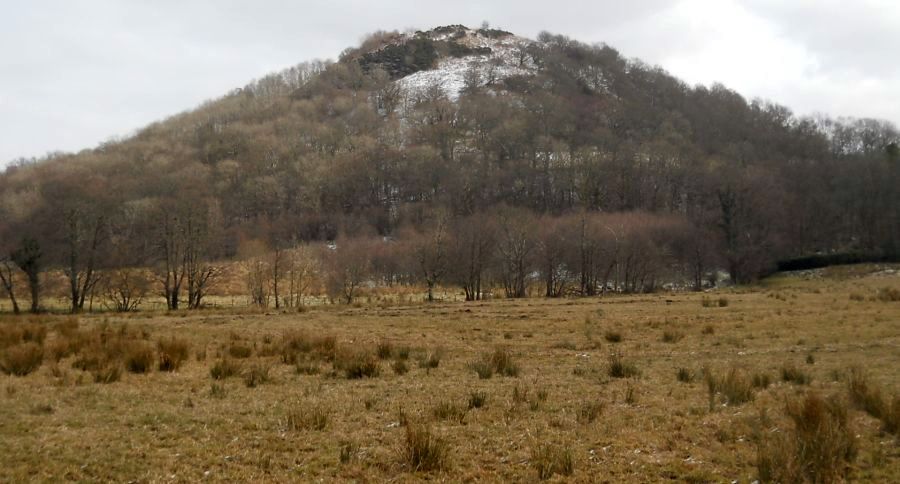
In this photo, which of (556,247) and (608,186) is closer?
(556,247)

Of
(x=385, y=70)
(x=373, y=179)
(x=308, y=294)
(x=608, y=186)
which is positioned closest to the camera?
(x=308, y=294)

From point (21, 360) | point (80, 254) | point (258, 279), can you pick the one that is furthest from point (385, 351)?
point (80, 254)

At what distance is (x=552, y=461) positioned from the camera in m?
7.37

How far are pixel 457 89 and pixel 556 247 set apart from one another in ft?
382

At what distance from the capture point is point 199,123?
536ft

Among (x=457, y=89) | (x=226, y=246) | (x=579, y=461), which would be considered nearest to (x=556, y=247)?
(x=226, y=246)

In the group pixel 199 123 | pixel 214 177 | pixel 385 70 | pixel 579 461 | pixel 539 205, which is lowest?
pixel 579 461

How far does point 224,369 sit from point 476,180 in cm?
9338

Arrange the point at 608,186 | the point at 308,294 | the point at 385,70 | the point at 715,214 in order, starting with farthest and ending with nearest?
the point at 385,70 → the point at 608,186 → the point at 715,214 → the point at 308,294

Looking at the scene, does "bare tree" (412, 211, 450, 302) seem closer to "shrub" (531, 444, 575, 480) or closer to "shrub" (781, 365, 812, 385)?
"shrub" (781, 365, 812, 385)

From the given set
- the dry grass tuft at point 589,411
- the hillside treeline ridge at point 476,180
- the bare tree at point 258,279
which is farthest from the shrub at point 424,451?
the hillside treeline ridge at point 476,180

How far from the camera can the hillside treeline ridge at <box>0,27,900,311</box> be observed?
167 ft

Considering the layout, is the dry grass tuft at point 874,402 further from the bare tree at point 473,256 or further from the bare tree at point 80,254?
the bare tree at point 80,254

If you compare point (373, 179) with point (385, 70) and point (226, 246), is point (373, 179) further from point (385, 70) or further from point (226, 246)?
A: point (385, 70)
